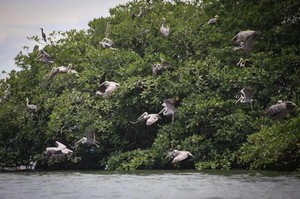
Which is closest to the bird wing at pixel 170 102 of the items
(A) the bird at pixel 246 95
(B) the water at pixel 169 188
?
(A) the bird at pixel 246 95

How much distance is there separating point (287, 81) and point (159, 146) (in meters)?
4.72

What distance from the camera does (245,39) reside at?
17.8m

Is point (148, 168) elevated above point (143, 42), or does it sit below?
below

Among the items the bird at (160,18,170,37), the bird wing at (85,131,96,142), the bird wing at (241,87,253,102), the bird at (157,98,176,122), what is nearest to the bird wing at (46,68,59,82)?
the bird wing at (85,131,96,142)

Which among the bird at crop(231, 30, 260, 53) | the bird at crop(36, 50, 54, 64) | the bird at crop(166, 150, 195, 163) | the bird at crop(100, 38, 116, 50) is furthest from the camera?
the bird at crop(36, 50, 54, 64)

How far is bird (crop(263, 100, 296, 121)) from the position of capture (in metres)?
16.0

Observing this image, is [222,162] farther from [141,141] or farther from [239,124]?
[141,141]

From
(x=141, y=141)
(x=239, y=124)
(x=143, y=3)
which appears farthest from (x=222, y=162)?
(x=143, y=3)

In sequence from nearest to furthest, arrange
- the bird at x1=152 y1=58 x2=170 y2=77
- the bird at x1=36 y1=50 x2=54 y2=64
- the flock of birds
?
the flock of birds < the bird at x1=152 y1=58 x2=170 y2=77 < the bird at x1=36 y1=50 x2=54 y2=64

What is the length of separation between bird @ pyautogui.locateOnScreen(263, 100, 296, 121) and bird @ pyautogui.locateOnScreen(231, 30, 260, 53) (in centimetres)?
249

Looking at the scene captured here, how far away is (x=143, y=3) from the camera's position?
23578mm

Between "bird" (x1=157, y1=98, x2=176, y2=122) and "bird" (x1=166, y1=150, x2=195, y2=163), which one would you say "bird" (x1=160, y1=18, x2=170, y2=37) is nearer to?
"bird" (x1=157, y1=98, x2=176, y2=122)

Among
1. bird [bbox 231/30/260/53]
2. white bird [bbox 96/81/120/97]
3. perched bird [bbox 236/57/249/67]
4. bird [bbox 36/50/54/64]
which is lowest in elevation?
white bird [bbox 96/81/120/97]

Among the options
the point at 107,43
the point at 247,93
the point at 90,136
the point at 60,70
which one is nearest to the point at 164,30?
the point at 107,43
